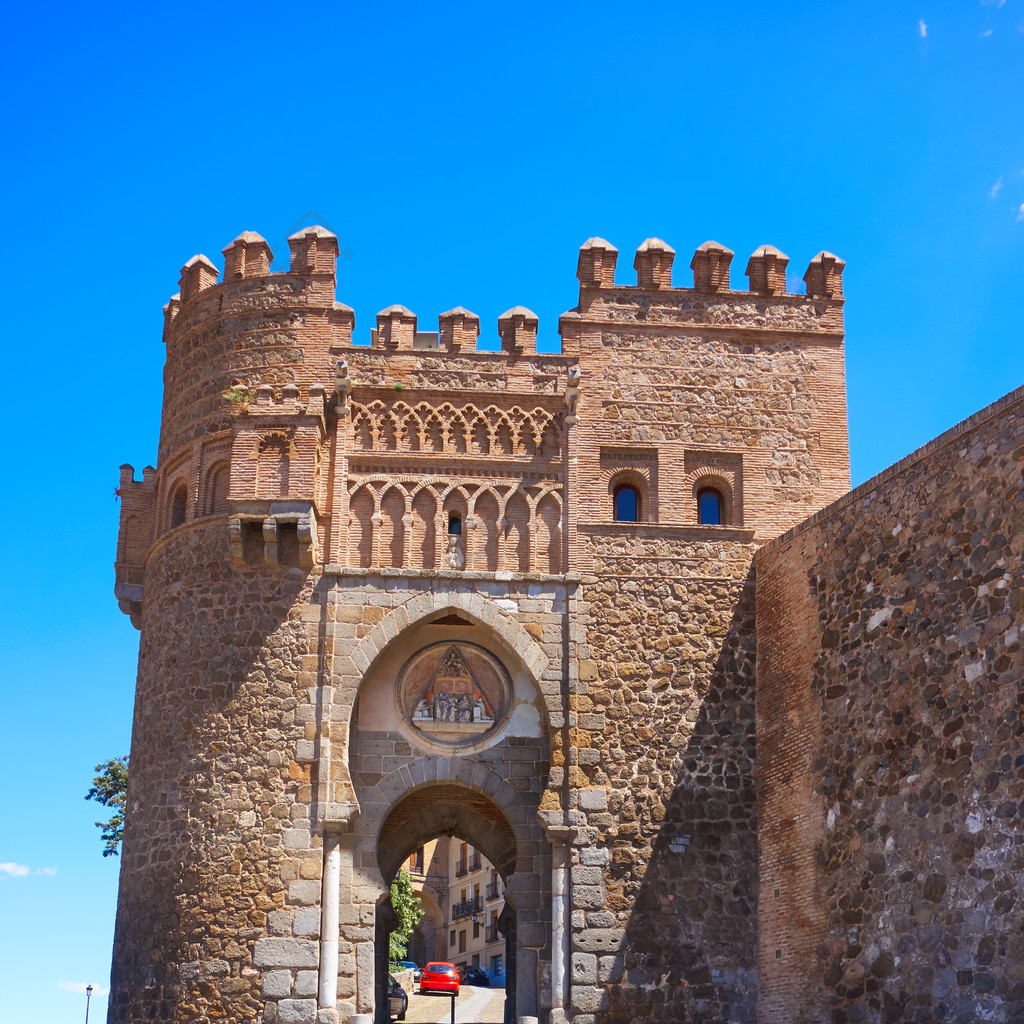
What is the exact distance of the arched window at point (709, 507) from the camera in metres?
17.5

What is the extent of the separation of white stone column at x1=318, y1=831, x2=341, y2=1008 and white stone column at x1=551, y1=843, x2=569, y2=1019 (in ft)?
7.72

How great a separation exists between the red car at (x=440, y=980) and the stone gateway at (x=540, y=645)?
35.0 ft

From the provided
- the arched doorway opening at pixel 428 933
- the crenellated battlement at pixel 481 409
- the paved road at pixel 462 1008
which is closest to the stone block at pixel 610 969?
the crenellated battlement at pixel 481 409

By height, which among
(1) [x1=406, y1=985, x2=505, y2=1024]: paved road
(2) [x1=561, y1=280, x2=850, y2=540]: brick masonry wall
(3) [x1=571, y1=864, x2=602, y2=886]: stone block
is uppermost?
(2) [x1=561, y1=280, x2=850, y2=540]: brick masonry wall

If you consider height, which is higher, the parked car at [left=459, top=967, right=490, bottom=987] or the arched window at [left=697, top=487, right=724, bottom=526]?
the arched window at [left=697, top=487, right=724, bottom=526]

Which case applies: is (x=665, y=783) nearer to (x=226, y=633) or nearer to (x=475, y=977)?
(x=226, y=633)

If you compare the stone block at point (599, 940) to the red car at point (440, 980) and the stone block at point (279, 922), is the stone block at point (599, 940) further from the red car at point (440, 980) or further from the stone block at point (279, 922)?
the red car at point (440, 980)

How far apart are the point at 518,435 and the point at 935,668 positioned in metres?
6.22

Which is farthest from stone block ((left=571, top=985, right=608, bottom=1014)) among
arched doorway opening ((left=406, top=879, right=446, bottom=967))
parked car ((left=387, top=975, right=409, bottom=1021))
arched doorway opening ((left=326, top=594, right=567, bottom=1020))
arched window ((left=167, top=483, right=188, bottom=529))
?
arched doorway opening ((left=406, top=879, right=446, bottom=967))

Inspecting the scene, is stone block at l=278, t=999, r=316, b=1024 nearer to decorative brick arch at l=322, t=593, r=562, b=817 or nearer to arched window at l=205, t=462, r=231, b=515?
decorative brick arch at l=322, t=593, r=562, b=817

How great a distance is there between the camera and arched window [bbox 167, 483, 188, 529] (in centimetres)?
1742

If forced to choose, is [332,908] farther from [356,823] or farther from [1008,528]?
[1008,528]

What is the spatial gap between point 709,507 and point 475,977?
2060 cm

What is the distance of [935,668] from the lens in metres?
12.8
